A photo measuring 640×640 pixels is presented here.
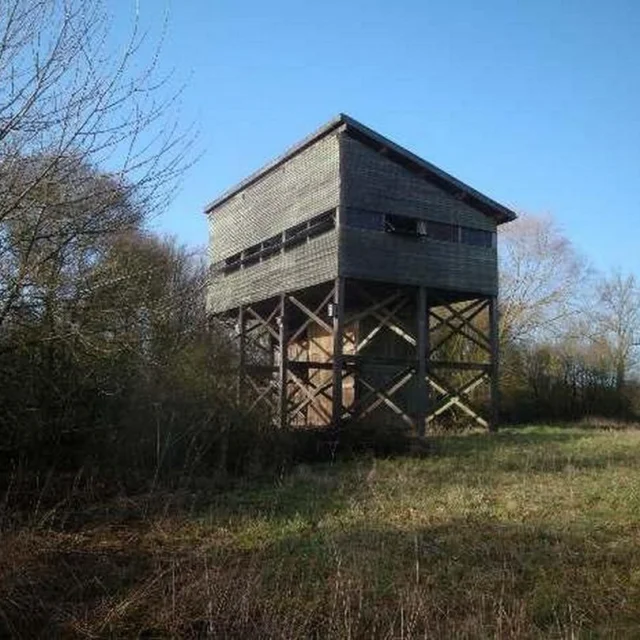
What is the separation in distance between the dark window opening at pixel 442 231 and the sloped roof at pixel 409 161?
894 millimetres

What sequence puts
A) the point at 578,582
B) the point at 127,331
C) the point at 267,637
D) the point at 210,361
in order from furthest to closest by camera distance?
the point at 210,361, the point at 127,331, the point at 578,582, the point at 267,637

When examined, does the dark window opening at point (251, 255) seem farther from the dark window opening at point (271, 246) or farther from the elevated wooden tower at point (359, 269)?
the dark window opening at point (271, 246)

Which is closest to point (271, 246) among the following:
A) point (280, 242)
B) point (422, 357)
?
point (280, 242)

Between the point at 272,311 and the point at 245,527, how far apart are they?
625 inches

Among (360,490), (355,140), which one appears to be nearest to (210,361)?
(360,490)

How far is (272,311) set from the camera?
78.0ft

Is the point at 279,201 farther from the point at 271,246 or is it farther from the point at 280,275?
the point at 280,275

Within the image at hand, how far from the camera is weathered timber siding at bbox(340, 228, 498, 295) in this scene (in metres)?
18.5

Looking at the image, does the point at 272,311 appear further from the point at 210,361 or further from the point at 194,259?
the point at 210,361

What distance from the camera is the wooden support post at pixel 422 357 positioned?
19.2 m

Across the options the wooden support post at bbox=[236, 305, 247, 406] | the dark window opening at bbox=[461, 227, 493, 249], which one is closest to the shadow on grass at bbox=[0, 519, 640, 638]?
the wooden support post at bbox=[236, 305, 247, 406]

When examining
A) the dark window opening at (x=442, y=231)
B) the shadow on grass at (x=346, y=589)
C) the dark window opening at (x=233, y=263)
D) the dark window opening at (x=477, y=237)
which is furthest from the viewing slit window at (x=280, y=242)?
the shadow on grass at (x=346, y=589)

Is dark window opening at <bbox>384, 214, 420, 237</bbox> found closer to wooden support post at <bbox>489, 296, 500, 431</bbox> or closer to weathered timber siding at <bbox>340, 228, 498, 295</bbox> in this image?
weathered timber siding at <bbox>340, 228, 498, 295</bbox>

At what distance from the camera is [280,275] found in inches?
829
